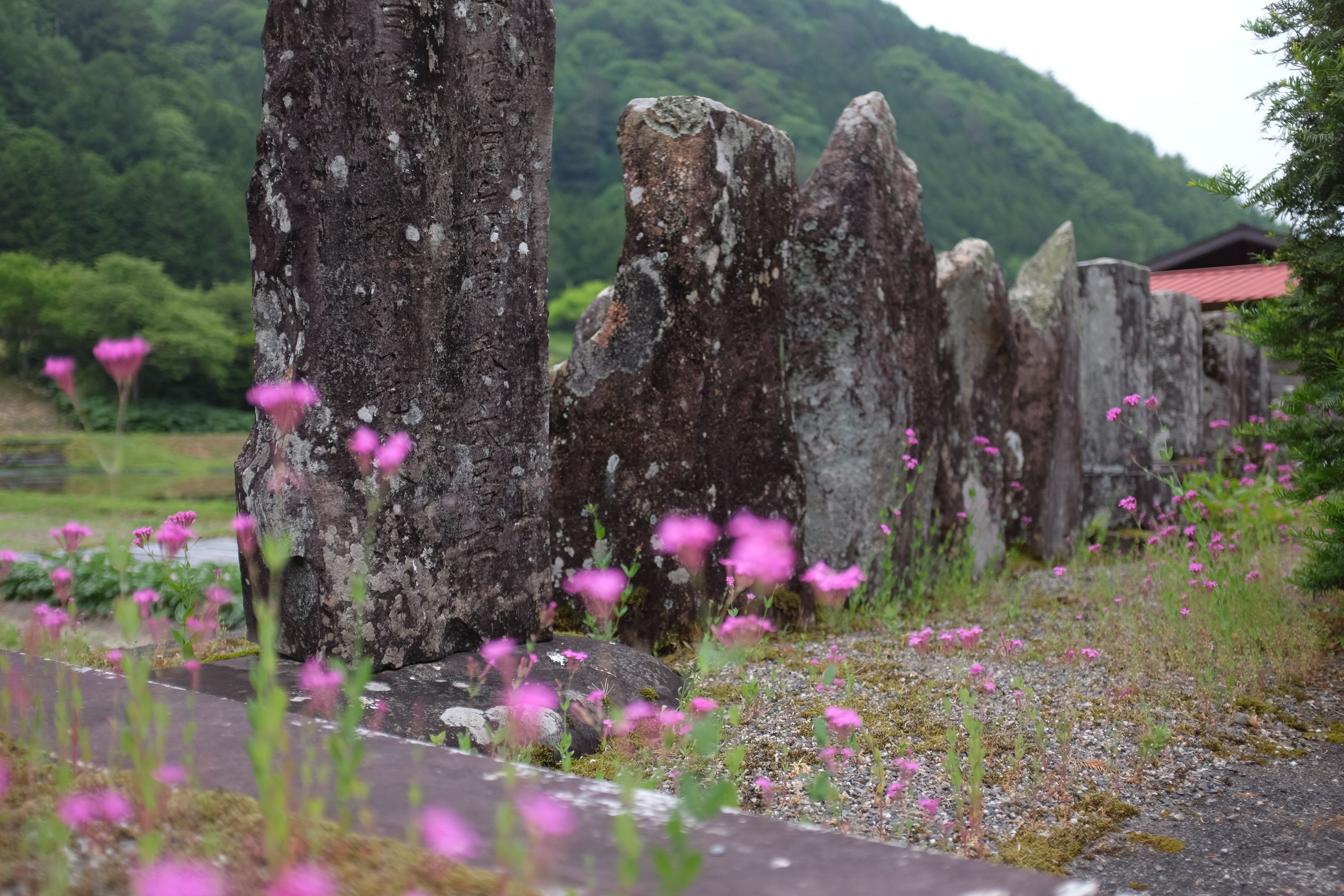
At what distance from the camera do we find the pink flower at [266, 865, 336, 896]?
42.4 inches

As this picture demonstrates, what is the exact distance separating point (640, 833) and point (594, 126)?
55054 mm

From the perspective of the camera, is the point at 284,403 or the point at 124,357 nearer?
the point at 124,357

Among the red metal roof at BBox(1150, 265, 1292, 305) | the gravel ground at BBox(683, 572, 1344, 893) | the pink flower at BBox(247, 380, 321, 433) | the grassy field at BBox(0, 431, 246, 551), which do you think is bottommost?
the grassy field at BBox(0, 431, 246, 551)

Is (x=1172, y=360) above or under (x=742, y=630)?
above

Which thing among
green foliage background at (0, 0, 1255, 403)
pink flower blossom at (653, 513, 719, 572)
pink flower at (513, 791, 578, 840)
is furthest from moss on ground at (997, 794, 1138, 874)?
green foliage background at (0, 0, 1255, 403)

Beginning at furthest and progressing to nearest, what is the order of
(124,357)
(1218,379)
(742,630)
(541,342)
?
(1218,379)
(541,342)
(742,630)
(124,357)

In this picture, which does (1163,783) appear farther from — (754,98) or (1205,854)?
(754,98)

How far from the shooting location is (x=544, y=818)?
1.18m

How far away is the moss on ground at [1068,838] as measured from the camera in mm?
2807

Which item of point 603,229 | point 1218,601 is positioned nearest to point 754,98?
point 603,229

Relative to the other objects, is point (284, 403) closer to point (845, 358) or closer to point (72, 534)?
point (72, 534)

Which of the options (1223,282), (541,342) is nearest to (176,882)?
(541,342)

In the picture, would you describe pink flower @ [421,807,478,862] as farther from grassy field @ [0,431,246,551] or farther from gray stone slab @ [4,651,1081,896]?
grassy field @ [0,431,246,551]

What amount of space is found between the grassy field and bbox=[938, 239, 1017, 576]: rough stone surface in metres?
4.88
